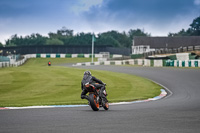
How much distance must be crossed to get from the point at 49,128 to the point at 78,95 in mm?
12768

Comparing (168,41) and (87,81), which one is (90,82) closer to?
(87,81)

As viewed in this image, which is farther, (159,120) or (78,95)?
(78,95)

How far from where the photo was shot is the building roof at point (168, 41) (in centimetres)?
11531

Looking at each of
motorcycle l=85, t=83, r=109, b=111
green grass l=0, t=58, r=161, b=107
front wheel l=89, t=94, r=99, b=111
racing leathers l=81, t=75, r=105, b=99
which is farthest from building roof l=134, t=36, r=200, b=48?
front wheel l=89, t=94, r=99, b=111

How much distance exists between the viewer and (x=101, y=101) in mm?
13367

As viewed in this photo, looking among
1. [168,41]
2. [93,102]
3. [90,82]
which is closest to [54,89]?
[90,82]

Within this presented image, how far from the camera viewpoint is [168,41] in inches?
4648

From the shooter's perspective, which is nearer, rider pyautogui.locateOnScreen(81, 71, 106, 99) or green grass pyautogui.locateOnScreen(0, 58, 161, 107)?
rider pyautogui.locateOnScreen(81, 71, 106, 99)

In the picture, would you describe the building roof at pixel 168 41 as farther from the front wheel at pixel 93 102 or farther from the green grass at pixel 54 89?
the front wheel at pixel 93 102

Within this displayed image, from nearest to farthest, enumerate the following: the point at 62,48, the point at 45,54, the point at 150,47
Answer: the point at 45,54 → the point at 62,48 → the point at 150,47

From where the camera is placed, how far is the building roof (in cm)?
11531

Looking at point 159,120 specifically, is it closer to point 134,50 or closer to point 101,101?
point 101,101

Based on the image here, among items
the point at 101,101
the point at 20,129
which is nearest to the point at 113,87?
the point at 101,101

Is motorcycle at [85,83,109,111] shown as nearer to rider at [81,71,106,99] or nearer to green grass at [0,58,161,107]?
rider at [81,71,106,99]
